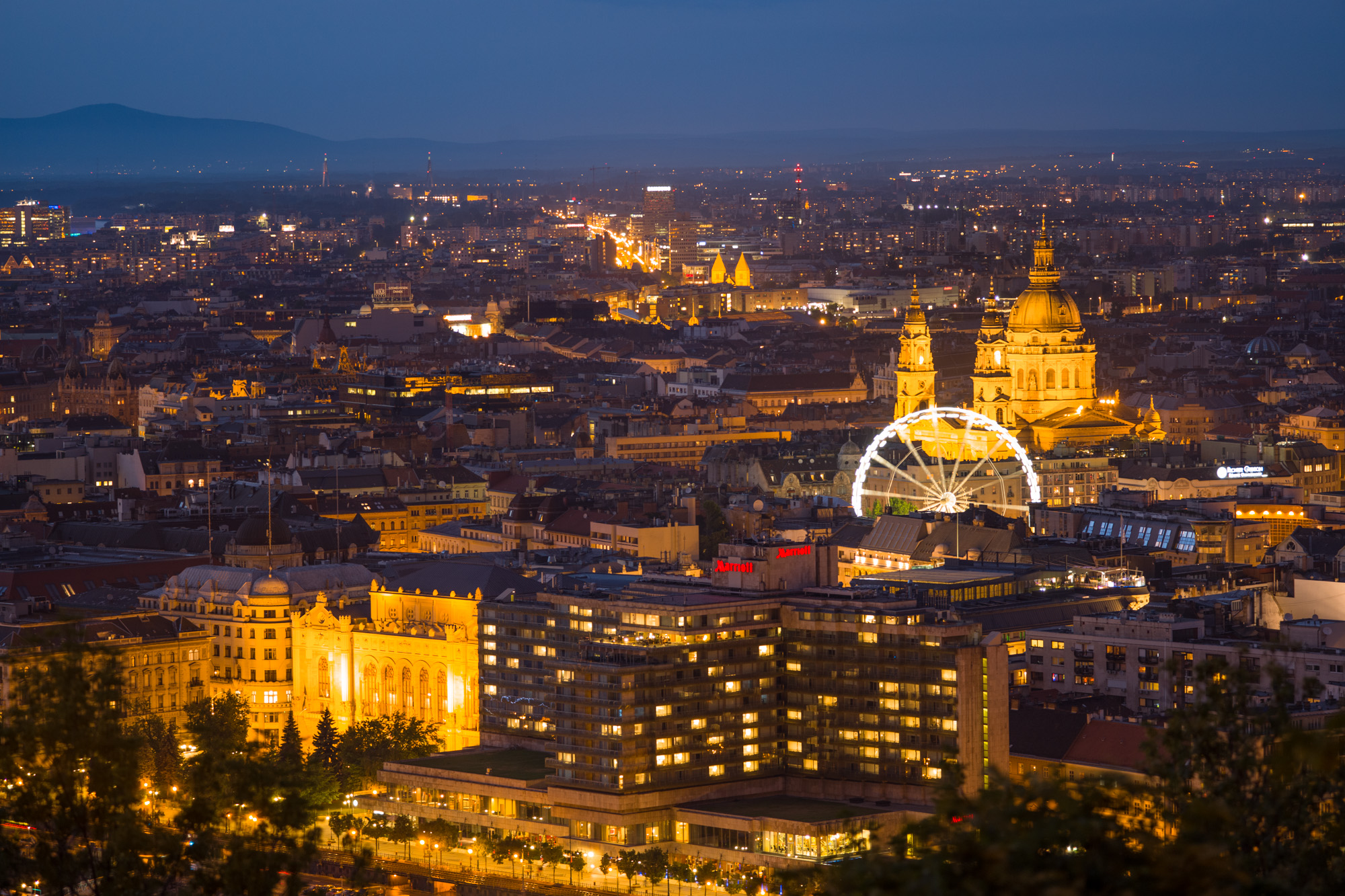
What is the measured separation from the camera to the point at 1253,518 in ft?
420

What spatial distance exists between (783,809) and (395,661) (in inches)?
860

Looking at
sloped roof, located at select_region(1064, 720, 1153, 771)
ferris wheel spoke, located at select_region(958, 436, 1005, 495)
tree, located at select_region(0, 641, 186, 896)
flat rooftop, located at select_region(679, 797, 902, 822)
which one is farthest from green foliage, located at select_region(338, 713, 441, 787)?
ferris wheel spoke, located at select_region(958, 436, 1005, 495)

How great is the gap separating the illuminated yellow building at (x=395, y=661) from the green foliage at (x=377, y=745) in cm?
216

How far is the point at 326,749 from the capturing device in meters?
88.4

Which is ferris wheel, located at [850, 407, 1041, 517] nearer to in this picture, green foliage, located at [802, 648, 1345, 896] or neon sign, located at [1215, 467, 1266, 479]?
neon sign, located at [1215, 467, 1266, 479]

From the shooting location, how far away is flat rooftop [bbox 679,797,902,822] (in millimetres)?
77688

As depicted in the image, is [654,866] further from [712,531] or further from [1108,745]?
[712,531]

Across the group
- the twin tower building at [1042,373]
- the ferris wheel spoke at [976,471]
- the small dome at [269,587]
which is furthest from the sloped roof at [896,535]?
the small dome at [269,587]

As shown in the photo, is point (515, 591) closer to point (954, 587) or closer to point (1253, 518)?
point (954, 587)

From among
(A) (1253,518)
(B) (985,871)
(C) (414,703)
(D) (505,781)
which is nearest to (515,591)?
(C) (414,703)

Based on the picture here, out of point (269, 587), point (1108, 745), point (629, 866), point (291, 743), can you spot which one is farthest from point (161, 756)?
point (1108, 745)

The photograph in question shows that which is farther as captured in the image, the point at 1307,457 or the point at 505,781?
the point at 1307,457

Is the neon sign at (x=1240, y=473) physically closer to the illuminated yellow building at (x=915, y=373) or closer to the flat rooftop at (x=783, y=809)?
the illuminated yellow building at (x=915, y=373)

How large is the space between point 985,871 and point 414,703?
6195 centimetres
